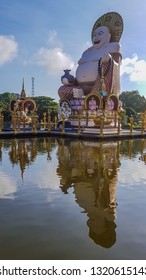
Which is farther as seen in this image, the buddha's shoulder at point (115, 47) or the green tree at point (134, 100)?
the green tree at point (134, 100)

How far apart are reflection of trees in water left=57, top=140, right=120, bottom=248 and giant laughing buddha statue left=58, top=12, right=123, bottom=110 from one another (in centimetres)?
1958

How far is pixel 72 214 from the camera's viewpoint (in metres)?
4.15

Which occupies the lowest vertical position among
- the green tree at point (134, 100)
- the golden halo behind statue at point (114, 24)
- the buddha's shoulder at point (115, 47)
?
the green tree at point (134, 100)

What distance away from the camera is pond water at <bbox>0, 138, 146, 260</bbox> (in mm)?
3098

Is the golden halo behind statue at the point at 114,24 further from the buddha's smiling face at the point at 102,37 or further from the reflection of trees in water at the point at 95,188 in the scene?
the reflection of trees in water at the point at 95,188

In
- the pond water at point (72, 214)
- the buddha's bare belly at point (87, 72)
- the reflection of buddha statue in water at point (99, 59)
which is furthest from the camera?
the buddha's bare belly at point (87, 72)

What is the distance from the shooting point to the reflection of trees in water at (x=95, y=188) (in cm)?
364

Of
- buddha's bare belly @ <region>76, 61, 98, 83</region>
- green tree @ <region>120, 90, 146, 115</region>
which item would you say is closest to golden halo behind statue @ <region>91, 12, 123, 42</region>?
buddha's bare belly @ <region>76, 61, 98, 83</region>

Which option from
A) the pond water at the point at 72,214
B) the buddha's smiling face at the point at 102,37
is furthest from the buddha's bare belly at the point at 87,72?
the pond water at the point at 72,214

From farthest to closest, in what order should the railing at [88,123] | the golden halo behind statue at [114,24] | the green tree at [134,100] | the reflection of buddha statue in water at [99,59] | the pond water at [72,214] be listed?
1. the green tree at [134,100]
2. the golden halo behind statue at [114,24]
3. the reflection of buddha statue in water at [99,59]
4. the railing at [88,123]
5. the pond water at [72,214]

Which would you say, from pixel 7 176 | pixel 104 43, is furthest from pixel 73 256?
pixel 104 43

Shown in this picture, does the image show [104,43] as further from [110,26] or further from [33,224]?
[33,224]

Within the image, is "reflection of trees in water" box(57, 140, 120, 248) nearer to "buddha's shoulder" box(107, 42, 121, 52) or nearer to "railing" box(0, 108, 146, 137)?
"railing" box(0, 108, 146, 137)

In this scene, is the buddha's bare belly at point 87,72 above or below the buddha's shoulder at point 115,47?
below
